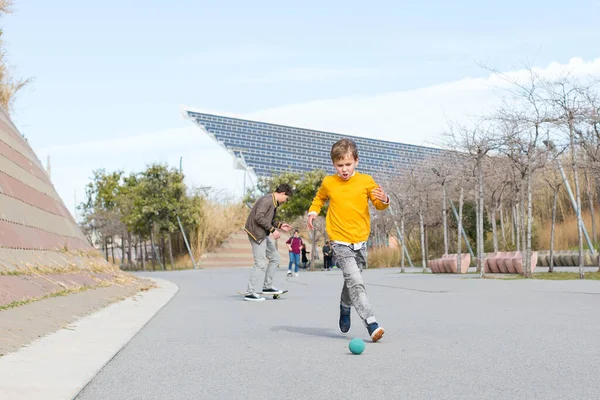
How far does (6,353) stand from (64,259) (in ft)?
26.0

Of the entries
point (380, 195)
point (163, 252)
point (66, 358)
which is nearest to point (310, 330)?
point (380, 195)

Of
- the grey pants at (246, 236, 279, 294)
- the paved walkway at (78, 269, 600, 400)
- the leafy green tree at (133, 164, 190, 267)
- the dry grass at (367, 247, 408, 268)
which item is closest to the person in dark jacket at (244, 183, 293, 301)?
the grey pants at (246, 236, 279, 294)

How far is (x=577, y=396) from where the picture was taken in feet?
14.1

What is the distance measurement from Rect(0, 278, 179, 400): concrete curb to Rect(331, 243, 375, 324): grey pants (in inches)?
77.4

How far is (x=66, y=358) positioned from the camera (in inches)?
225

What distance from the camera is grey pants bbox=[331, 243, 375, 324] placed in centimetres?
695

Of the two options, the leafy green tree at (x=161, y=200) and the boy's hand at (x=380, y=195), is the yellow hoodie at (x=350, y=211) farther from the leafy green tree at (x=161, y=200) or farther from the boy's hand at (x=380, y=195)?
the leafy green tree at (x=161, y=200)

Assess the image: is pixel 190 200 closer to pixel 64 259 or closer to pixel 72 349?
pixel 64 259

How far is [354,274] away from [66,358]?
8.37 ft

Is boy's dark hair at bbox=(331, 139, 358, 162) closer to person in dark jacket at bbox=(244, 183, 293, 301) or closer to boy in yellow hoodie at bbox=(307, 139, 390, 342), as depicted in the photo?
boy in yellow hoodie at bbox=(307, 139, 390, 342)

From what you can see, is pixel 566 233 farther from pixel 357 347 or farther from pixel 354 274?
pixel 357 347

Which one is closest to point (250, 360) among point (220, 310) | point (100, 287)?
point (220, 310)

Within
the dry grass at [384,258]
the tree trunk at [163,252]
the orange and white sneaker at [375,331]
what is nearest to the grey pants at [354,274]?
the orange and white sneaker at [375,331]

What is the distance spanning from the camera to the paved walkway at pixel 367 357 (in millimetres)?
4609
